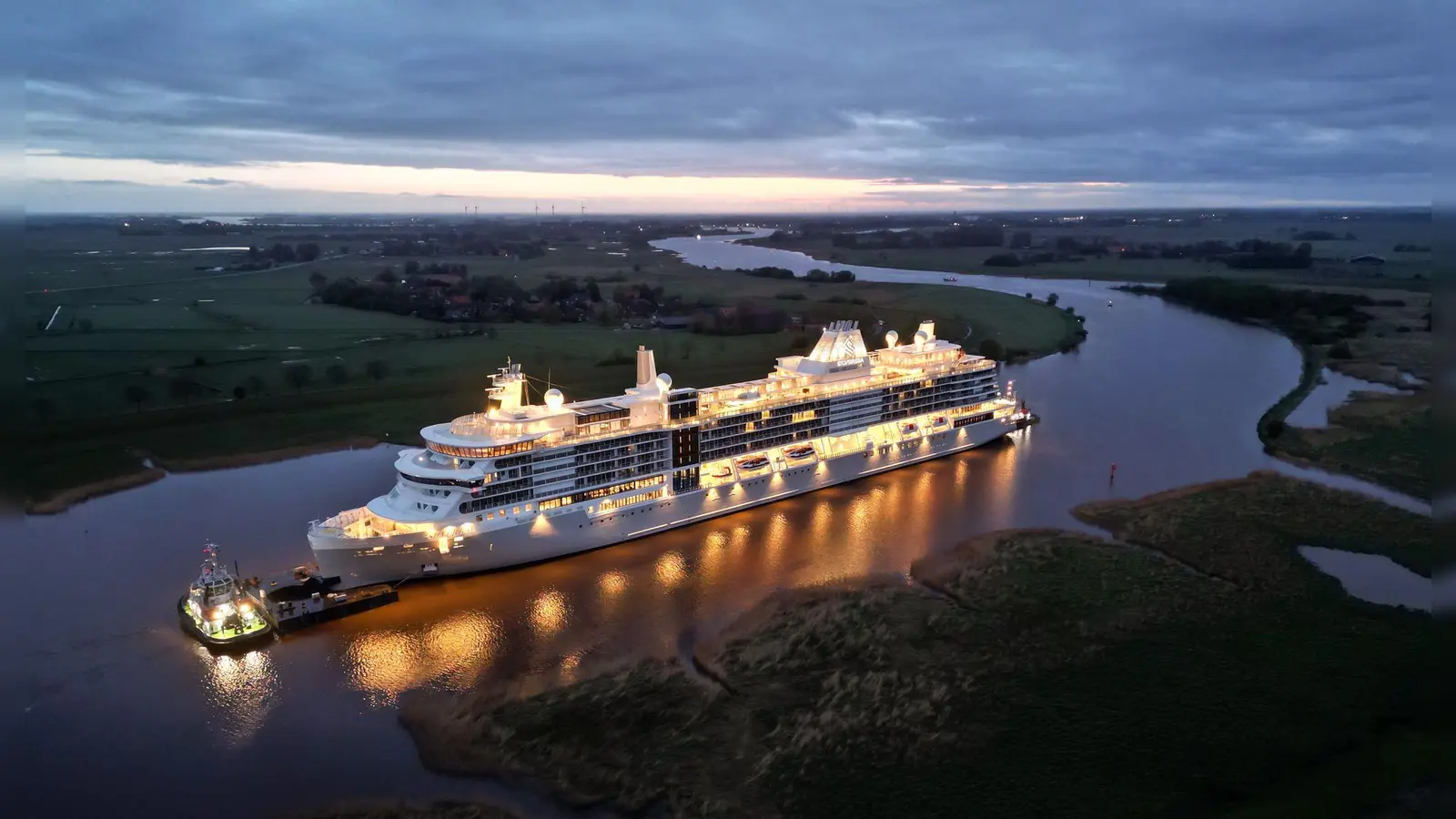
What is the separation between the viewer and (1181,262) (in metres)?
125

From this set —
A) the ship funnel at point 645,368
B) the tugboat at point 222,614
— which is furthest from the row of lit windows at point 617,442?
the tugboat at point 222,614

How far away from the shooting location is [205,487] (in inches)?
1287

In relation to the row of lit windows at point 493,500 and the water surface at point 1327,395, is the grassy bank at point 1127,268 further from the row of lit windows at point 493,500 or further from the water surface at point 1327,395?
the row of lit windows at point 493,500

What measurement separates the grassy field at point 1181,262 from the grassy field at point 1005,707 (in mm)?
72792

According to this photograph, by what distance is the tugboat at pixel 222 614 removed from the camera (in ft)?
70.8

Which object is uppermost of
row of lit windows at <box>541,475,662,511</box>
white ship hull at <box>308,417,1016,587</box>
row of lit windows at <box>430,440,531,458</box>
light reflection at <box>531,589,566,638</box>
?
row of lit windows at <box>430,440,531,458</box>

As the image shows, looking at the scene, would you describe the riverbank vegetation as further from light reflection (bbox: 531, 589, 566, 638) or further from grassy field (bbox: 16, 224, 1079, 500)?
light reflection (bbox: 531, 589, 566, 638)

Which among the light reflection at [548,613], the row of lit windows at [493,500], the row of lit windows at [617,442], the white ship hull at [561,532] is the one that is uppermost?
the row of lit windows at [617,442]

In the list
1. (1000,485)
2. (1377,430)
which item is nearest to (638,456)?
(1000,485)

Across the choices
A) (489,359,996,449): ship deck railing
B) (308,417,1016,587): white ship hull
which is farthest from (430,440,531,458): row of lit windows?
(308,417,1016,587): white ship hull

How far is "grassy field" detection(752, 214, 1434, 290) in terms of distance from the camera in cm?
9788

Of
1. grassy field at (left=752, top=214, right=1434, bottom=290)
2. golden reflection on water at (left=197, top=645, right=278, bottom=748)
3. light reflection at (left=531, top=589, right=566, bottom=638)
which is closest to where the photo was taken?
golden reflection on water at (left=197, top=645, right=278, bottom=748)

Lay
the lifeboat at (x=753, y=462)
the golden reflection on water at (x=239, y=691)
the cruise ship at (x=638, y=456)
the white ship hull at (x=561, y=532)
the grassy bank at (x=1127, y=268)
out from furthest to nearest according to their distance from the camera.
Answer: the grassy bank at (x=1127, y=268), the lifeboat at (x=753, y=462), the cruise ship at (x=638, y=456), the white ship hull at (x=561, y=532), the golden reflection on water at (x=239, y=691)

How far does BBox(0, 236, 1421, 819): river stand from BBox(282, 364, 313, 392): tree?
11987mm
